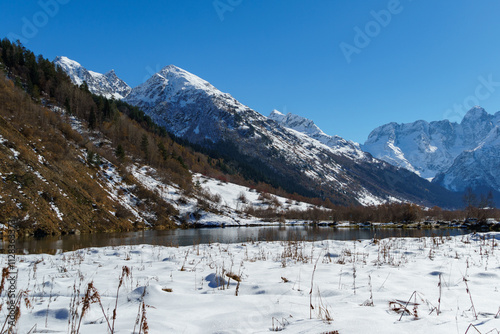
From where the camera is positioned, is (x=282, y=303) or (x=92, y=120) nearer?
(x=282, y=303)

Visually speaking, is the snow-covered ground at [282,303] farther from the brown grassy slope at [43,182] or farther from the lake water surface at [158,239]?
the brown grassy slope at [43,182]

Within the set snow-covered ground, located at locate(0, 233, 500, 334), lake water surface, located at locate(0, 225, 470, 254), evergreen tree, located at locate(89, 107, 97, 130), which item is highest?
evergreen tree, located at locate(89, 107, 97, 130)

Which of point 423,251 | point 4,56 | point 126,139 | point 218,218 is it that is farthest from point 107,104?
point 423,251

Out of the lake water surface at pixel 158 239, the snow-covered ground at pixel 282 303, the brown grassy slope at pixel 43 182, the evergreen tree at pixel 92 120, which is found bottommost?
the lake water surface at pixel 158 239

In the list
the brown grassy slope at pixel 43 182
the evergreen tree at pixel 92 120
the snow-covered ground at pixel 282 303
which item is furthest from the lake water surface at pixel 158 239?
the evergreen tree at pixel 92 120

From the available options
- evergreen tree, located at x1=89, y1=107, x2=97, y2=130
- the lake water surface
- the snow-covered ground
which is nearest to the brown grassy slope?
the lake water surface

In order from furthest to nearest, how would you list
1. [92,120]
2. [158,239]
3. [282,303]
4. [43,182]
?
[92,120] < [43,182] < [158,239] < [282,303]

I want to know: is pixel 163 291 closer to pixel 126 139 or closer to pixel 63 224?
pixel 63 224

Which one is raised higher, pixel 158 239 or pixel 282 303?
pixel 282 303

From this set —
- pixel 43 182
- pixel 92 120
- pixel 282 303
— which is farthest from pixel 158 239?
pixel 92 120

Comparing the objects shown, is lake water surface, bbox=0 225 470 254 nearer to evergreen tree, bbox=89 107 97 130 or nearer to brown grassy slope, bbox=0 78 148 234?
brown grassy slope, bbox=0 78 148 234

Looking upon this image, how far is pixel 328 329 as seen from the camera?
3.50 m

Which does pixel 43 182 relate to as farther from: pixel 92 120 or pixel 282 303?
pixel 92 120

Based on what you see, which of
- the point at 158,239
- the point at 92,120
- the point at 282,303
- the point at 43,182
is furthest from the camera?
the point at 92,120
